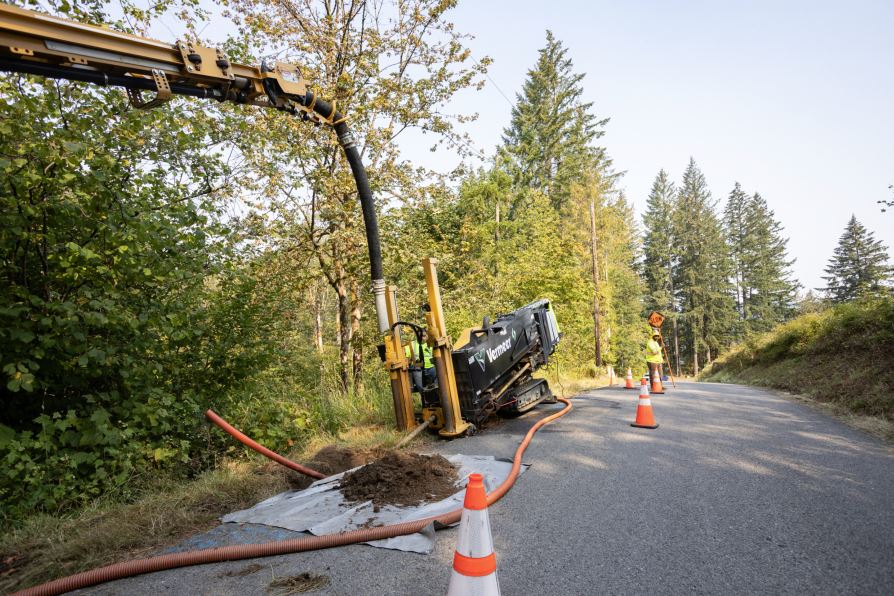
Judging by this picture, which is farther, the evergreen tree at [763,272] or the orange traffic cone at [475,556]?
the evergreen tree at [763,272]

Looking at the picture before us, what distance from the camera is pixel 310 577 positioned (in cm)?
267

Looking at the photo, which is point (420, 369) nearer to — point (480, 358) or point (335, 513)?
point (480, 358)

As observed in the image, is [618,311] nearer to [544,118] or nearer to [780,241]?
[544,118]

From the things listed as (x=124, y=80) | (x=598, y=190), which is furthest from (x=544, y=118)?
(x=124, y=80)

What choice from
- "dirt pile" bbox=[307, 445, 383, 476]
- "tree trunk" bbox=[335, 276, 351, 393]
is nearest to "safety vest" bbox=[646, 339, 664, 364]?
"tree trunk" bbox=[335, 276, 351, 393]

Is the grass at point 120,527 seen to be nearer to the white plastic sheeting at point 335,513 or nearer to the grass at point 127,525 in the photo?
the grass at point 127,525

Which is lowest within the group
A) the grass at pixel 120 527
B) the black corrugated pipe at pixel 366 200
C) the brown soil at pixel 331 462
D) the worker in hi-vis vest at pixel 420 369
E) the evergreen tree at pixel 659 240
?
the grass at pixel 120 527

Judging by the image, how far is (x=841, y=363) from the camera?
37.9 ft

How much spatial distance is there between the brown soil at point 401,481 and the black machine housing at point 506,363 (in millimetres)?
1971

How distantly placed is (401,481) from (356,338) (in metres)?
6.38

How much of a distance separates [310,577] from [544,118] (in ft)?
100

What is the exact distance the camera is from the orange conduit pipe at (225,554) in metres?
2.60

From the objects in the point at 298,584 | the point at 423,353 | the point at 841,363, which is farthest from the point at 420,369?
the point at 841,363

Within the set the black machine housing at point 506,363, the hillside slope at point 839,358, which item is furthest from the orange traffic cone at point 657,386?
the black machine housing at point 506,363
